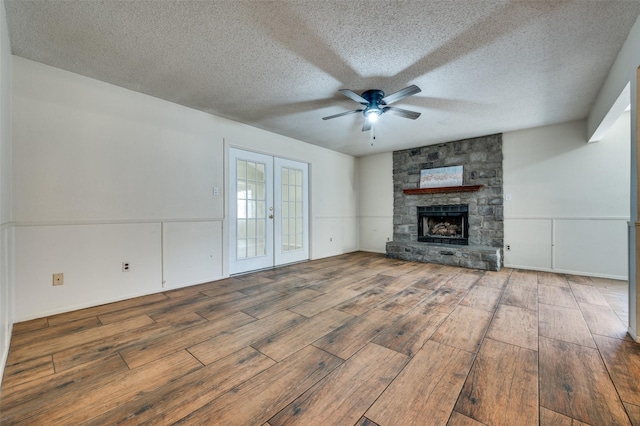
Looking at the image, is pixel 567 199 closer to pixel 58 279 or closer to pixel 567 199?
pixel 567 199

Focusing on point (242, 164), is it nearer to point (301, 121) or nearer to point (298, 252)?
point (301, 121)

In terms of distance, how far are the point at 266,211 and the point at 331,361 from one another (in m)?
3.06

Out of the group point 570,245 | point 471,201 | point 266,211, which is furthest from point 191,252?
point 570,245

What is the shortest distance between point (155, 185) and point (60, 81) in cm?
124

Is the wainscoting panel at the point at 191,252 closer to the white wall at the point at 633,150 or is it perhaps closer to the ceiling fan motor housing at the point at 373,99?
the ceiling fan motor housing at the point at 373,99

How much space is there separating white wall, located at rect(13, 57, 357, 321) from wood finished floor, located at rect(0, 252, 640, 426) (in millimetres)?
299

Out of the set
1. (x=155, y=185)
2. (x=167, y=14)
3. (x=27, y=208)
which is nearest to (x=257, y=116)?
(x=155, y=185)

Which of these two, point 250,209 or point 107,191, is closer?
point 107,191

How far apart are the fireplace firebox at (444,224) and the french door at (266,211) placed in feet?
8.05

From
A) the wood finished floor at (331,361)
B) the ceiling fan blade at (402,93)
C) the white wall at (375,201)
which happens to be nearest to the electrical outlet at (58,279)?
the wood finished floor at (331,361)

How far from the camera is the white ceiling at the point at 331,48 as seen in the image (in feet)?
5.89

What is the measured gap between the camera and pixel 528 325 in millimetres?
2227

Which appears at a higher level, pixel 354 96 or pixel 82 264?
pixel 354 96

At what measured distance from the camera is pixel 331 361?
1699 millimetres
